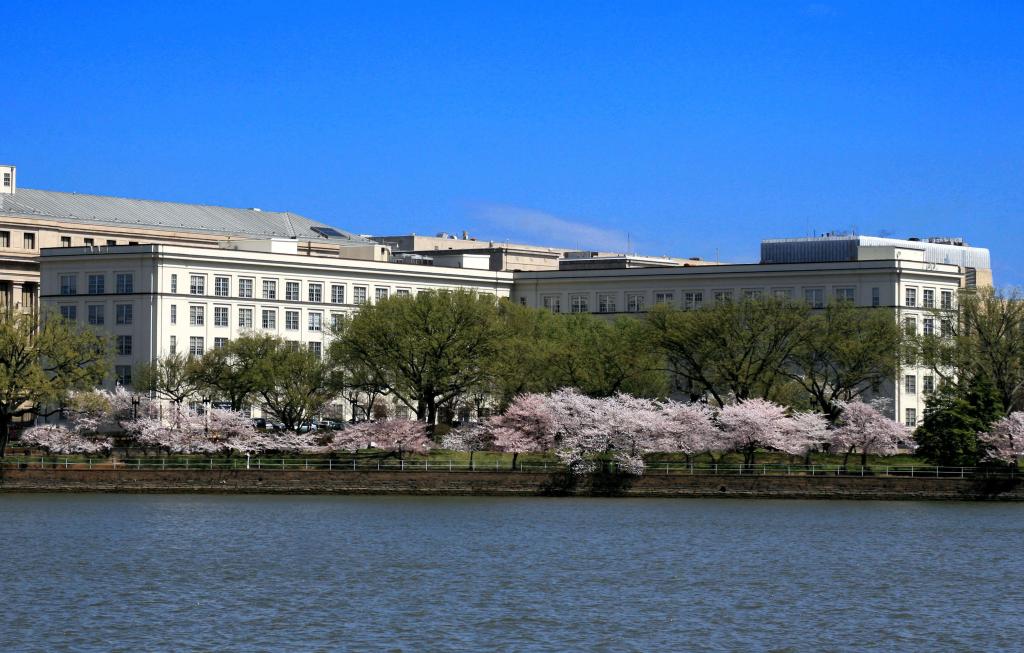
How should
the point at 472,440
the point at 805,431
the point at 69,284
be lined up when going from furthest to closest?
the point at 69,284, the point at 472,440, the point at 805,431

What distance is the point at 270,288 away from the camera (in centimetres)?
15900

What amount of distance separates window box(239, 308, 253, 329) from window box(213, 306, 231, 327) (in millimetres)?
1170

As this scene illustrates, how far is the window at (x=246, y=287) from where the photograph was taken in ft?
516

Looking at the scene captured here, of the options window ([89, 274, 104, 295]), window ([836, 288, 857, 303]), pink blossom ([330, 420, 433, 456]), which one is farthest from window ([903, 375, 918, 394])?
window ([89, 274, 104, 295])

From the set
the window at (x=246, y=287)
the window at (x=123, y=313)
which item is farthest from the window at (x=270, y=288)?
the window at (x=123, y=313)

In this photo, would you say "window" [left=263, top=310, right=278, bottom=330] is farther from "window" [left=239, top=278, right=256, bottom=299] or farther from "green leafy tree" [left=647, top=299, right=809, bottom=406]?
"green leafy tree" [left=647, top=299, right=809, bottom=406]

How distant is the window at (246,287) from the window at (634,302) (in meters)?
30.5

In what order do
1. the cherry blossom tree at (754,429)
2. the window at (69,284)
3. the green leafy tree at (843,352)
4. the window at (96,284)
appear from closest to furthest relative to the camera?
the cherry blossom tree at (754,429)
the green leafy tree at (843,352)
the window at (96,284)
the window at (69,284)

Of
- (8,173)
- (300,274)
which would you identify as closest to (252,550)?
(300,274)

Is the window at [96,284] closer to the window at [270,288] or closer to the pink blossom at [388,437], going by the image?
the window at [270,288]

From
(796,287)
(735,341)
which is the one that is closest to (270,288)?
(796,287)

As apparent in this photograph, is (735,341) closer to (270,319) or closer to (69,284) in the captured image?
(270,319)

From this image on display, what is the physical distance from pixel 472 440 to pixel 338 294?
4280cm

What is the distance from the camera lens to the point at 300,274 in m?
161
